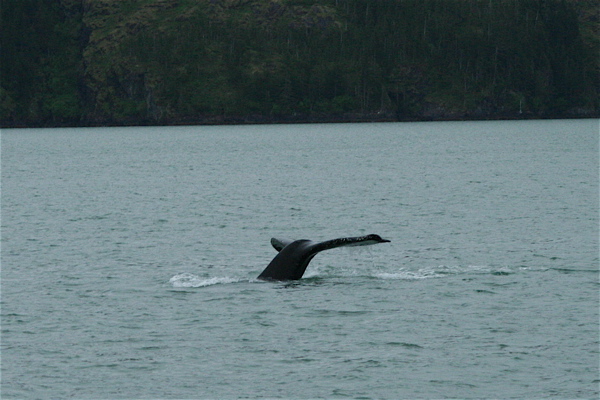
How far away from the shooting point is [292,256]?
3148cm

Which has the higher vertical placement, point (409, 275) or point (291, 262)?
point (291, 262)

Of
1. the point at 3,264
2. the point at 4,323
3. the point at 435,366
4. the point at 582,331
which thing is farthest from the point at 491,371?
the point at 3,264

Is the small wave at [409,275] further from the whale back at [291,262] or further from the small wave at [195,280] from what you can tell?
the small wave at [195,280]

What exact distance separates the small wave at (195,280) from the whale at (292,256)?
4.70 ft

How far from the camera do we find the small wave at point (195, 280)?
35156 mm

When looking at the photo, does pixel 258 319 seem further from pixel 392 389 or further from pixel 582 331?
pixel 582 331

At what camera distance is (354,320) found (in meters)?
28.9

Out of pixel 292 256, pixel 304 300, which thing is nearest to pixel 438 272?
pixel 304 300

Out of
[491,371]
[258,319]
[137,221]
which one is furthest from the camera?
[137,221]

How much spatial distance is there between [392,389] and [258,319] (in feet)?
23.0

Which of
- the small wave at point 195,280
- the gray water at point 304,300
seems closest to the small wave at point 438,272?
the gray water at point 304,300

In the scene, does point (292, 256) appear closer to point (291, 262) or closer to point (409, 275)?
point (291, 262)

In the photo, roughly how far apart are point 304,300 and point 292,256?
1.38 metres

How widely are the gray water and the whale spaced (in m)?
0.51
